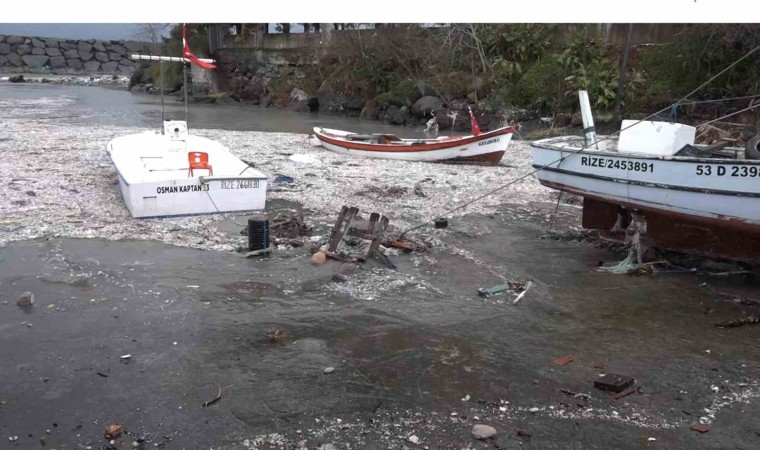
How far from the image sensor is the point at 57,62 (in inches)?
2530

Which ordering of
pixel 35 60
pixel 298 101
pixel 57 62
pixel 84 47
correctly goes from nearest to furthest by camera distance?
pixel 298 101 → pixel 35 60 → pixel 57 62 → pixel 84 47

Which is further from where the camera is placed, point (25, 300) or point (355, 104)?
point (355, 104)

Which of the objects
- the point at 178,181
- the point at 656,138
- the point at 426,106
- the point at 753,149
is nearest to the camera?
the point at 753,149

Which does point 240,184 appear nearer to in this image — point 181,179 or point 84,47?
point 181,179

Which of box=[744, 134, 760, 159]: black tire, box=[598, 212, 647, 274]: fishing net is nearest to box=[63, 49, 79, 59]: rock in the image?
box=[598, 212, 647, 274]: fishing net

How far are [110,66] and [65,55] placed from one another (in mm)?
3998

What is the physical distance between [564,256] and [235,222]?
5148mm

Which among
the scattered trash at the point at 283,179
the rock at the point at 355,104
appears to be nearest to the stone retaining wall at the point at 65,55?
the rock at the point at 355,104

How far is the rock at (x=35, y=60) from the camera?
207ft

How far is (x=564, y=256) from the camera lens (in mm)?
10398

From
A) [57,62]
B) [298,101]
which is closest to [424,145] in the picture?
[298,101]

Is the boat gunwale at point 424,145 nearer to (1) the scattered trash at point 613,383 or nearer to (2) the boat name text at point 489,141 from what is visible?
(2) the boat name text at point 489,141

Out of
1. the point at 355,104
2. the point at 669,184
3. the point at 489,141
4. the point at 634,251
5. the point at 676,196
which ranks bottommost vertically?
the point at 634,251

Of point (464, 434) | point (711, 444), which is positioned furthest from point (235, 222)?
point (711, 444)
